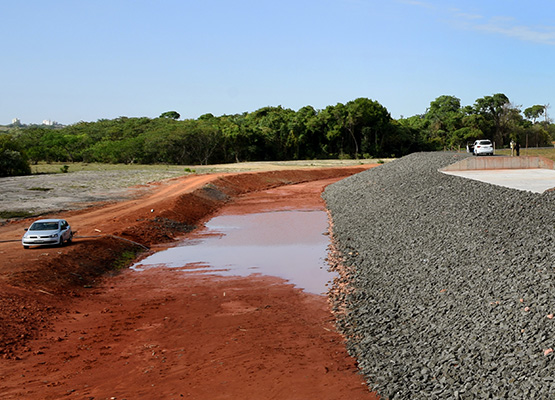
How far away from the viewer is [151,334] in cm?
1689

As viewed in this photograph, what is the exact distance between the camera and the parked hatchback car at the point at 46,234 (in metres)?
26.0

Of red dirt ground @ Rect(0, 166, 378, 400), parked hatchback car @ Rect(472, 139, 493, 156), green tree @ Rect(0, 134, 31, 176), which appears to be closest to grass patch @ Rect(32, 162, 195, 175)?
green tree @ Rect(0, 134, 31, 176)

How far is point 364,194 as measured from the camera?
155ft

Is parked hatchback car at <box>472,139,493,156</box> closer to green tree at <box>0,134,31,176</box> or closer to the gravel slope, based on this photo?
the gravel slope

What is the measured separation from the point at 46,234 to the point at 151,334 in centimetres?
1192

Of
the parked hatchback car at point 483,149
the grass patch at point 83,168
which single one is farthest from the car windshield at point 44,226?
the grass patch at point 83,168

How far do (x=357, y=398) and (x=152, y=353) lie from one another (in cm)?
591

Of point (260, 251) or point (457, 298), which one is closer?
point (457, 298)

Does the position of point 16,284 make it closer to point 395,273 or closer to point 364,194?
point 395,273

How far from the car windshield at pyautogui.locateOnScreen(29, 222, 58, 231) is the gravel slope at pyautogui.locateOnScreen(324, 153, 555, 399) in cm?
1383

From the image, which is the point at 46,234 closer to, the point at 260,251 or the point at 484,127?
the point at 260,251

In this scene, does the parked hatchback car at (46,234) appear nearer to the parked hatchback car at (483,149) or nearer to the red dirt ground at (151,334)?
the red dirt ground at (151,334)

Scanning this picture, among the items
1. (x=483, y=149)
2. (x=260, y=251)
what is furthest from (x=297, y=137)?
(x=260, y=251)

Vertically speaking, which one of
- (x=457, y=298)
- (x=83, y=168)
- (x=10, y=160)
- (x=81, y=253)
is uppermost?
(x=10, y=160)
